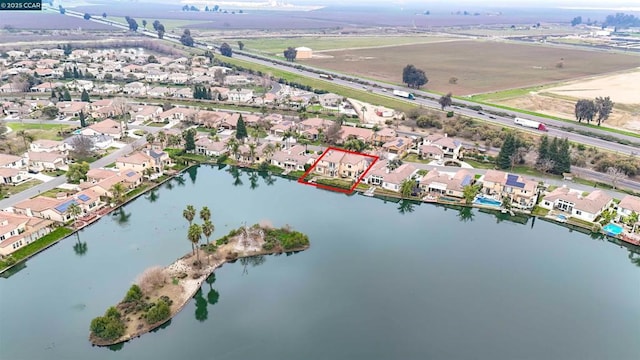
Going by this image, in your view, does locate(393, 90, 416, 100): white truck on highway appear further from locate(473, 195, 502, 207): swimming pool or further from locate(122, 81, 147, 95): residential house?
locate(122, 81, 147, 95): residential house

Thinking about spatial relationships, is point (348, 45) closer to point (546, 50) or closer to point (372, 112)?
point (546, 50)

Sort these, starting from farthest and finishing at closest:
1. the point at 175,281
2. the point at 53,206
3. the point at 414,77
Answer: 1. the point at 414,77
2. the point at 53,206
3. the point at 175,281

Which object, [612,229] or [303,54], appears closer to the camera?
[612,229]

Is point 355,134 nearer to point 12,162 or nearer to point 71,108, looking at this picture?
point 12,162

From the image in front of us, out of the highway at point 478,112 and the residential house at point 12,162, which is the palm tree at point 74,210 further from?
the highway at point 478,112

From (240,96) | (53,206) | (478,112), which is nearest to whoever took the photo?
(53,206)

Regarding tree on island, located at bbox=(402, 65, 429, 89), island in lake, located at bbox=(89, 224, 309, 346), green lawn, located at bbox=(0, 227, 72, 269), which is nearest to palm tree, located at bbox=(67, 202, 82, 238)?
green lawn, located at bbox=(0, 227, 72, 269)

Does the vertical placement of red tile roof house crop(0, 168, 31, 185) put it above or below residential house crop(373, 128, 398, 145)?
below

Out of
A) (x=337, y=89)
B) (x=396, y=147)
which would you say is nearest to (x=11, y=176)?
(x=396, y=147)
